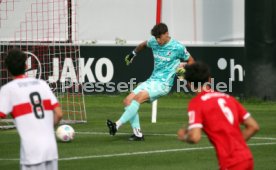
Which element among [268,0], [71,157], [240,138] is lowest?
Result: [71,157]

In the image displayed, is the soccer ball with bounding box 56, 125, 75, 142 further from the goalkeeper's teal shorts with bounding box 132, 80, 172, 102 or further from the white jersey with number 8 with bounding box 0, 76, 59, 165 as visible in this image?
the white jersey with number 8 with bounding box 0, 76, 59, 165

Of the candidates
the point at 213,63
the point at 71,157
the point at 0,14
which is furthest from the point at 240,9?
the point at 71,157

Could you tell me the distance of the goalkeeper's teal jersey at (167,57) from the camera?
1750 cm

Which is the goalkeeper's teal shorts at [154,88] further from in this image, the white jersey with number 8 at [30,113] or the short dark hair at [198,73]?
the short dark hair at [198,73]

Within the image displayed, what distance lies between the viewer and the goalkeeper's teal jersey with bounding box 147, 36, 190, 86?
17500 millimetres

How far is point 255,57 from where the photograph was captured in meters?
26.2

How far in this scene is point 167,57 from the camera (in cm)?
1755

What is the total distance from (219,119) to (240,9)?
2023cm

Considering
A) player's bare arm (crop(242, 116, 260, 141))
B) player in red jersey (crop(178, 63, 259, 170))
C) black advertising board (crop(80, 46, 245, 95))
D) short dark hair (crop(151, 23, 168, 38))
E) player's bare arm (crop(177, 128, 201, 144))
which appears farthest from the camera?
black advertising board (crop(80, 46, 245, 95))

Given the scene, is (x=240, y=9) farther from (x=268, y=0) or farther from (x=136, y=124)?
(x=136, y=124)

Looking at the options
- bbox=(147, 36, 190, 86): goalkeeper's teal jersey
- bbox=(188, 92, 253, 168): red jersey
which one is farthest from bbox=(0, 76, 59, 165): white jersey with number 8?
bbox=(147, 36, 190, 86): goalkeeper's teal jersey

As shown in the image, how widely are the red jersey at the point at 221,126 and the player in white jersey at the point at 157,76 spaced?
7.92m

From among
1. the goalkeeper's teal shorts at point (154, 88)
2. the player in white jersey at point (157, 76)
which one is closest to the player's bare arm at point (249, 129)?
the player in white jersey at point (157, 76)

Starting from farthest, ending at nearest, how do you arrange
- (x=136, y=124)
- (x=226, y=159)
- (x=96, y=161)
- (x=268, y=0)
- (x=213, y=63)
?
(x=213, y=63)
(x=268, y=0)
(x=136, y=124)
(x=96, y=161)
(x=226, y=159)
